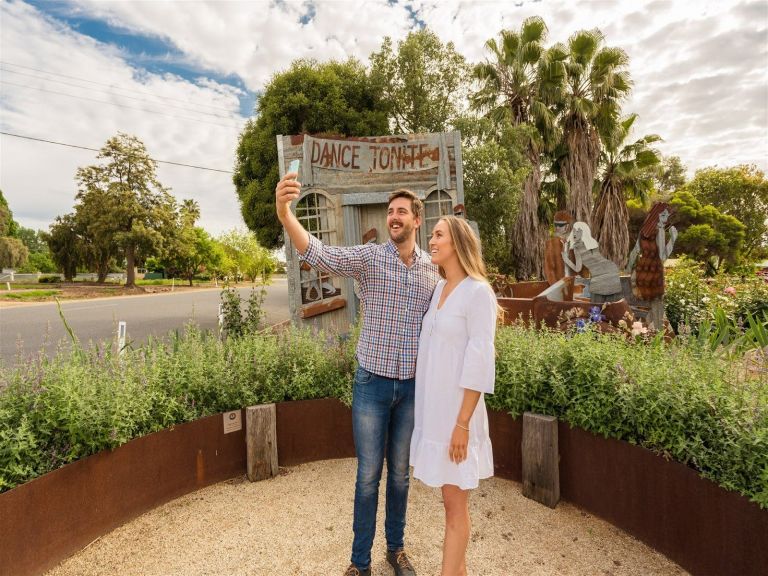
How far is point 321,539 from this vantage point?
2.70m

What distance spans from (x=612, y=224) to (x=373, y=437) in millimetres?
18365

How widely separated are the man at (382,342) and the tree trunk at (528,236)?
48.0ft

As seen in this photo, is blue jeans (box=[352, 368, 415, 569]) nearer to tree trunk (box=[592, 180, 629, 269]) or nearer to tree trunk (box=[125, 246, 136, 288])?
tree trunk (box=[592, 180, 629, 269])

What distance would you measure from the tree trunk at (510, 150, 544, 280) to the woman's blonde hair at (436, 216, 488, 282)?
14.7 metres

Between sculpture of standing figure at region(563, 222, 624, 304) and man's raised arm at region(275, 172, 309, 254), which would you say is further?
sculpture of standing figure at region(563, 222, 624, 304)

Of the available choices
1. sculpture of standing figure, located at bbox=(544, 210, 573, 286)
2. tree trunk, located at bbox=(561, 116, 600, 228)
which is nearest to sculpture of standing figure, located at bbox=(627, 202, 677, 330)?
sculpture of standing figure, located at bbox=(544, 210, 573, 286)

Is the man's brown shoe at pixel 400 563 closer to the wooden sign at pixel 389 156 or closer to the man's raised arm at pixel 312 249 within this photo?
the man's raised arm at pixel 312 249

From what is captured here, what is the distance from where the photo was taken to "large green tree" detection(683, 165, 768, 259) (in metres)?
32.7

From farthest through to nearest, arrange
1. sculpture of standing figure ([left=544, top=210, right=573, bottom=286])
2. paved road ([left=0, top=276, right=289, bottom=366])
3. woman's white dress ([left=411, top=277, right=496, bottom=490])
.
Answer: paved road ([left=0, top=276, right=289, bottom=366]) → sculpture of standing figure ([left=544, top=210, right=573, bottom=286]) → woman's white dress ([left=411, top=277, right=496, bottom=490])

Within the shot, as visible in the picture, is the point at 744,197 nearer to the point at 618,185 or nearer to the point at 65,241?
the point at 618,185

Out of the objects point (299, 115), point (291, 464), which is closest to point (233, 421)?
point (291, 464)

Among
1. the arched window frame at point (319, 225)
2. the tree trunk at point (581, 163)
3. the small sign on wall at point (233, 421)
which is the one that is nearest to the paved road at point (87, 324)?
the arched window frame at point (319, 225)

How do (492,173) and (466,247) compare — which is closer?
(466,247)

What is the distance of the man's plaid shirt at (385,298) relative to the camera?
2.21m
